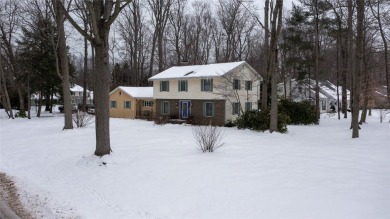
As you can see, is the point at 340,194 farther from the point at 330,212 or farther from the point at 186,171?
the point at 186,171

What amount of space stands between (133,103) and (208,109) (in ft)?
31.7

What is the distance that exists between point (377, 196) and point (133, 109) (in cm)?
2816

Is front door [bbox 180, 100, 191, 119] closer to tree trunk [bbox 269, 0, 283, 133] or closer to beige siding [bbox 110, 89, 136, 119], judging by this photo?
beige siding [bbox 110, 89, 136, 119]

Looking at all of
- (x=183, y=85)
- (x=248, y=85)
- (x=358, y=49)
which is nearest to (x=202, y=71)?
(x=183, y=85)

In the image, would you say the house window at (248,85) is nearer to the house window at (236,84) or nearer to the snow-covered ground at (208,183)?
the house window at (236,84)

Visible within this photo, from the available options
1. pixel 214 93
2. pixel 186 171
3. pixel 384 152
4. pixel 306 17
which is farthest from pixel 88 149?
pixel 306 17

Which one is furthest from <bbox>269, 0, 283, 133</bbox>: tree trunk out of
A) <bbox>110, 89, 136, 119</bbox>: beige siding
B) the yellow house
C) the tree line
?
<bbox>110, 89, 136, 119</bbox>: beige siding

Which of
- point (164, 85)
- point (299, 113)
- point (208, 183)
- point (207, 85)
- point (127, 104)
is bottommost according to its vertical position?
point (208, 183)

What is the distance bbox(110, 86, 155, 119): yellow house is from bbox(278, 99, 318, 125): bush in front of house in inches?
496

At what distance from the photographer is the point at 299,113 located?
26.5 metres

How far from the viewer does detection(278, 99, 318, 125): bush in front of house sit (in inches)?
1038

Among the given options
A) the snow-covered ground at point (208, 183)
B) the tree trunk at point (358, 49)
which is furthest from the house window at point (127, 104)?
the tree trunk at point (358, 49)

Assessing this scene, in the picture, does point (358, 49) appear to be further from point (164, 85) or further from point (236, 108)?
point (164, 85)

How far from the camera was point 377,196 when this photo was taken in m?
6.46
